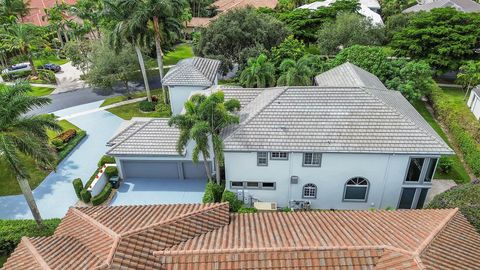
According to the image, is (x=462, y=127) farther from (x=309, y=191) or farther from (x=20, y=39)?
(x=20, y=39)

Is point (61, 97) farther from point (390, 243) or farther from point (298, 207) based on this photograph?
point (390, 243)

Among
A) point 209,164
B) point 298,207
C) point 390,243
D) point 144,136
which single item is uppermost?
point 390,243

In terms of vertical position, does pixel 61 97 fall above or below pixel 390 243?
below

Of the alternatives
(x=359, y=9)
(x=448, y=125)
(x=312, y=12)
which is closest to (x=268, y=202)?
(x=448, y=125)

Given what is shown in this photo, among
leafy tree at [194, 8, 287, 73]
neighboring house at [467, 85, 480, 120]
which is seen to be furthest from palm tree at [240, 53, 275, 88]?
neighboring house at [467, 85, 480, 120]

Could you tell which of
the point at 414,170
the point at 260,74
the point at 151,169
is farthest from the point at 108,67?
the point at 414,170

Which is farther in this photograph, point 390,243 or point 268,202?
point 268,202

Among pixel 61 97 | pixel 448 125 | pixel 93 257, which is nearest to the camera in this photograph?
pixel 93 257
